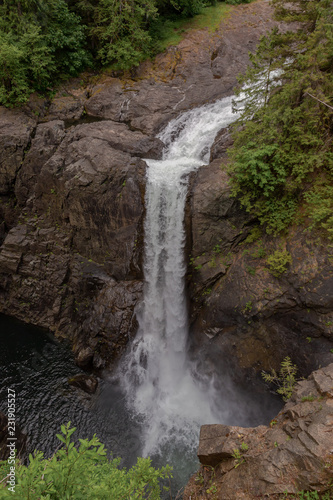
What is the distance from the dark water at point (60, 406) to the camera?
923 cm

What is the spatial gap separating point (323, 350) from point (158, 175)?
8.96m

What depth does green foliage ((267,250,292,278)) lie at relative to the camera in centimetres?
949

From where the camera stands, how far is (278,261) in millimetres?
9625

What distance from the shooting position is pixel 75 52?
57.2ft

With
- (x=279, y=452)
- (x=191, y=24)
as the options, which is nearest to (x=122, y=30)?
(x=191, y=24)

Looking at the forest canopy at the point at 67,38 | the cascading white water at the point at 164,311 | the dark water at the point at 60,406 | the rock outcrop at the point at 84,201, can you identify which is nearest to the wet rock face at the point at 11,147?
the rock outcrop at the point at 84,201

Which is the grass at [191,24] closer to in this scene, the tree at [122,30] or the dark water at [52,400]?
the tree at [122,30]

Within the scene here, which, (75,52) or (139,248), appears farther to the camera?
(75,52)

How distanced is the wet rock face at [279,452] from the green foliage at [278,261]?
3.64 metres

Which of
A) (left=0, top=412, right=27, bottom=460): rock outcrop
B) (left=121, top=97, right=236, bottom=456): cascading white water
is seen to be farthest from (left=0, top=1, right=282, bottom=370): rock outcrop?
(left=0, top=412, right=27, bottom=460): rock outcrop

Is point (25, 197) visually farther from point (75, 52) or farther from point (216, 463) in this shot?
point (216, 463)

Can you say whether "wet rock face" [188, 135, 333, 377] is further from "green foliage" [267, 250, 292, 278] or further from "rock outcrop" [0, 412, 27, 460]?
"rock outcrop" [0, 412, 27, 460]

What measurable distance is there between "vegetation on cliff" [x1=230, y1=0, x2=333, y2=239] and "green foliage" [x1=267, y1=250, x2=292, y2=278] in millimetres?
873

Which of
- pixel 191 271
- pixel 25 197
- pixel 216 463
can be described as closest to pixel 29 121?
pixel 25 197
